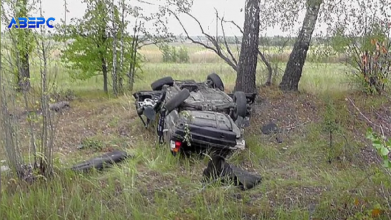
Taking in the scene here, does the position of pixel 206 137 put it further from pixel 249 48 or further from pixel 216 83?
pixel 249 48

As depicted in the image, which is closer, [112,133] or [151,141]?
[151,141]

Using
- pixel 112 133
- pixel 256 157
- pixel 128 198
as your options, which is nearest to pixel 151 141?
pixel 112 133

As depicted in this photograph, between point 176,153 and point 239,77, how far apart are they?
11.2 feet

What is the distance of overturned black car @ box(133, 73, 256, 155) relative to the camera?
5.37 metres

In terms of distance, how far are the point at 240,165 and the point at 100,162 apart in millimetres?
1983

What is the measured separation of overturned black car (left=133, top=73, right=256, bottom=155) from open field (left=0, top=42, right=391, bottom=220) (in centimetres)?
32

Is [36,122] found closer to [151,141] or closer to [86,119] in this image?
[151,141]

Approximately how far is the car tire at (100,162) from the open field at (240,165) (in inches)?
5.2

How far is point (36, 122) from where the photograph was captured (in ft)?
14.1

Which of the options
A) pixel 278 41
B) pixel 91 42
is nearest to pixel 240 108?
pixel 278 41

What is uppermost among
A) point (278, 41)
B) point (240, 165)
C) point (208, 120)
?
point (278, 41)

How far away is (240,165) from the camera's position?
231 inches

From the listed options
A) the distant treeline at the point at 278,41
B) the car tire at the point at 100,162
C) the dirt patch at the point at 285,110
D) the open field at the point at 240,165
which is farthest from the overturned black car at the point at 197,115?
the distant treeline at the point at 278,41

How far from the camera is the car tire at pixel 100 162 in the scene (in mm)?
4946
